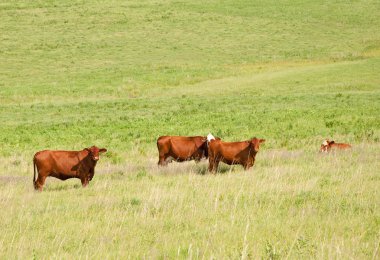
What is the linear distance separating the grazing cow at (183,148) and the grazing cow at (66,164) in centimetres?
275

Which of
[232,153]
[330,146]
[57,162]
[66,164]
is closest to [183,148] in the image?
[232,153]

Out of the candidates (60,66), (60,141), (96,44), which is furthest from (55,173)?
(96,44)

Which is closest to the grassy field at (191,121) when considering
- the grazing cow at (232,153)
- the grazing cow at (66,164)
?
the grazing cow at (232,153)

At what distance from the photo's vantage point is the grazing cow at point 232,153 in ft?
44.6

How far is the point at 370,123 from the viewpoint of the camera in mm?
22000

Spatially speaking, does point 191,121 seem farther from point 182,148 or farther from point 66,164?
point 66,164

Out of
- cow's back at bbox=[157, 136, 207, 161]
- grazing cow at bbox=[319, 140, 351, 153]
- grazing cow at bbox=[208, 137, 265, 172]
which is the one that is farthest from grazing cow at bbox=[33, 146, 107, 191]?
grazing cow at bbox=[319, 140, 351, 153]

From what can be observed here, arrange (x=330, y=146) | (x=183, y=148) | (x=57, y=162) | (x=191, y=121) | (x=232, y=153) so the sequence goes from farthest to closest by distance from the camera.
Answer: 1. (x=191, y=121)
2. (x=330, y=146)
3. (x=183, y=148)
4. (x=232, y=153)
5. (x=57, y=162)

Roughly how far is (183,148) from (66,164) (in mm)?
3443

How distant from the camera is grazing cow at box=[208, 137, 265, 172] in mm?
13602

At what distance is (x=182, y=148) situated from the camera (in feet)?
50.2

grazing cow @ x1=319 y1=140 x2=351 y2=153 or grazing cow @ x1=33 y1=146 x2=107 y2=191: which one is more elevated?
grazing cow @ x1=33 y1=146 x2=107 y2=191

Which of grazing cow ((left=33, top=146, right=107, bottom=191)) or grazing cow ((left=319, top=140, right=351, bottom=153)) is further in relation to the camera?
grazing cow ((left=319, top=140, right=351, bottom=153))

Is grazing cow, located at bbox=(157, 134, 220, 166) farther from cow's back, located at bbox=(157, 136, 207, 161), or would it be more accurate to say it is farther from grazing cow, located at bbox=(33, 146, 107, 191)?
grazing cow, located at bbox=(33, 146, 107, 191)
